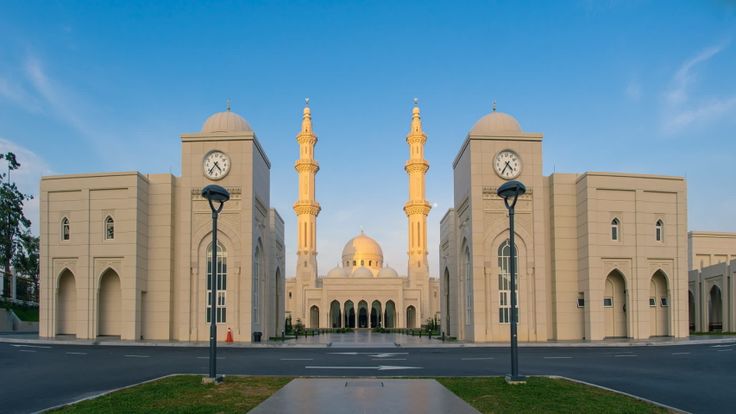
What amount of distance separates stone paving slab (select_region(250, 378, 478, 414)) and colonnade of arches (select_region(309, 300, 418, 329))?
5268 cm

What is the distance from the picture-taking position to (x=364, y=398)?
422 inches

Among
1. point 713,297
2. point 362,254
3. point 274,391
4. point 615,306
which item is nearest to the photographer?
point 274,391

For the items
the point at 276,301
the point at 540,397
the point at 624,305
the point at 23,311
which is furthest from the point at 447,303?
the point at 23,311

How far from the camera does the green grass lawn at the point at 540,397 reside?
10.5 m

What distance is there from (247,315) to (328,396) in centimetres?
2250

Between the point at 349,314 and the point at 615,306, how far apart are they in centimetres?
4069

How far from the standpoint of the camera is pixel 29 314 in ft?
176

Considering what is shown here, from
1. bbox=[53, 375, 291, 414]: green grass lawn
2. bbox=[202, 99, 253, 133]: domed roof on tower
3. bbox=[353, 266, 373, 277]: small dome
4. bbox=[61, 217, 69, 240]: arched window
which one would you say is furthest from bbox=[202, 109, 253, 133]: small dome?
bbox=[353, 266, 373, 277]: small dome

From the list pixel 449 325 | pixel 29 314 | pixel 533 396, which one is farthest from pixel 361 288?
pixel 533 396

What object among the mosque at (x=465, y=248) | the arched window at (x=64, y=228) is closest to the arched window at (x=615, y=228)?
the mosque at (x=465, y=248)

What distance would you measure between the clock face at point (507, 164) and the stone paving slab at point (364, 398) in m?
21.8

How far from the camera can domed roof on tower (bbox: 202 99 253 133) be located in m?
35.6

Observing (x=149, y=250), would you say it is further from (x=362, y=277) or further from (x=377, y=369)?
(x=362, y=277)

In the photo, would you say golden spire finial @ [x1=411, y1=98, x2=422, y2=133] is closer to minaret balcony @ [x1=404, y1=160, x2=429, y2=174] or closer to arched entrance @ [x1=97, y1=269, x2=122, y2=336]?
minaret balcony @ [x1=404, y1=160, x2=429, y2=174]
